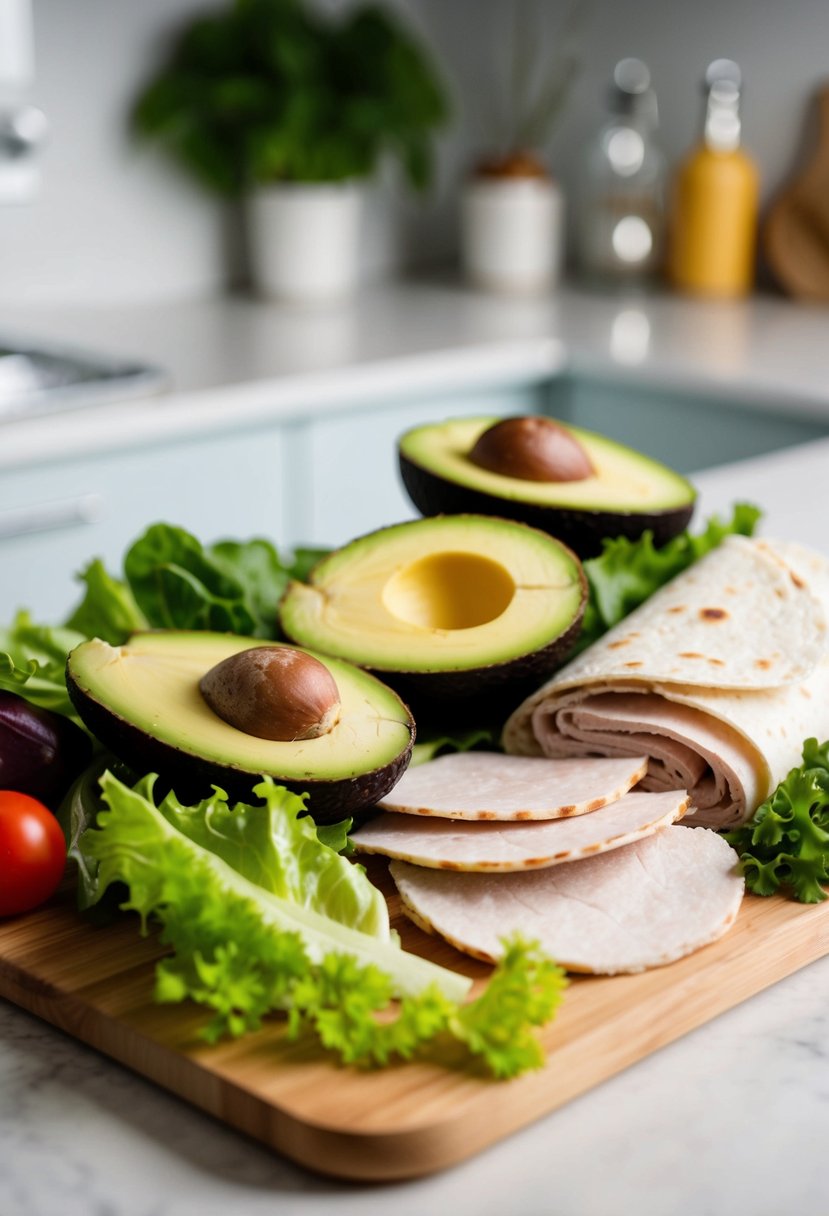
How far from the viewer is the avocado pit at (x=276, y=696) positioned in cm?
99

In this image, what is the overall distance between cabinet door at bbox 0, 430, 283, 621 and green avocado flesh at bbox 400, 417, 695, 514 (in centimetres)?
92

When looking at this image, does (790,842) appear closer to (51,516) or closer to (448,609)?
(448,609)

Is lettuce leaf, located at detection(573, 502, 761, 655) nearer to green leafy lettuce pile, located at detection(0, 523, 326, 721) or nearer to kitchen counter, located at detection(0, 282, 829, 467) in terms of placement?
green leafy lettuce pile, located at detection(0, 523, 326, 721)

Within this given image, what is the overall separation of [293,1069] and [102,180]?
2898mm

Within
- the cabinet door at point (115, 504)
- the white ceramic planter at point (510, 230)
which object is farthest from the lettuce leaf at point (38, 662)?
the white ceramic planter at point (510, 230)

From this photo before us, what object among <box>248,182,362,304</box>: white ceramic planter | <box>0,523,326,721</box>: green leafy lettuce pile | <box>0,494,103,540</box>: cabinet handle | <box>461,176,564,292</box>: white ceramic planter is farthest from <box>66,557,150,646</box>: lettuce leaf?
<box>461,176,564,292</box>: white ceramic planter

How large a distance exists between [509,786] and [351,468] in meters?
1.83

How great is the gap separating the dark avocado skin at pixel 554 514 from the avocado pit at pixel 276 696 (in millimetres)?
390

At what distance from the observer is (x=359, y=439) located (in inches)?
113

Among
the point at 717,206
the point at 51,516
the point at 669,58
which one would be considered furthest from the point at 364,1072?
the point at 669,58

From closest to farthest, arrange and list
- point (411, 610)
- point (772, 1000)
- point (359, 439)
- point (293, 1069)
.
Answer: point (293, 1069) → point (772, 1000) → point (411, 610) → point (359, 439)

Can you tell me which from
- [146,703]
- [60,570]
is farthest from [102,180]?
[146,703]

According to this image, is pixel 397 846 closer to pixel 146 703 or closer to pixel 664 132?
pixel 146 703

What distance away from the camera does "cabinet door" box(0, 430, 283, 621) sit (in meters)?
2.37
